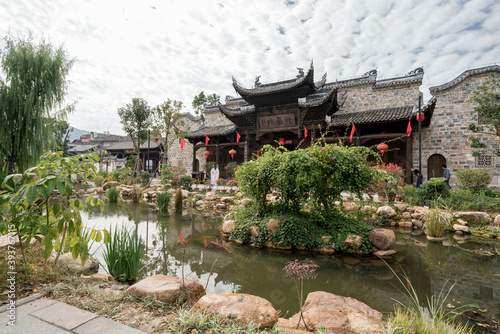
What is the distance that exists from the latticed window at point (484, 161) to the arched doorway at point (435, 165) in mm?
1332

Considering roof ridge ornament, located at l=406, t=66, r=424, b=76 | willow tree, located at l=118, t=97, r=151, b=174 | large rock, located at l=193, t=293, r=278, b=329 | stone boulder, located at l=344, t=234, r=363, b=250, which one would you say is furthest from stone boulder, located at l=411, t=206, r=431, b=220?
willow tree, located at l=118, t=97, r=151, b=174

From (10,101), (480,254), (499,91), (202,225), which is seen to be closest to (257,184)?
(202,225)

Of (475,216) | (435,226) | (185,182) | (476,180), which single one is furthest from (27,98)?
(476,180)

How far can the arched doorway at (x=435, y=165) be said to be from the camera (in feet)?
40.5

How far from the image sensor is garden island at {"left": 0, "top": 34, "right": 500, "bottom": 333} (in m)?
1.95

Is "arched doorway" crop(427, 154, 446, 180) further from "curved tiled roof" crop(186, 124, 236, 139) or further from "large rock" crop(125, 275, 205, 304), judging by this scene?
Answer: "large rock" crop(125, 275, 205, 304)

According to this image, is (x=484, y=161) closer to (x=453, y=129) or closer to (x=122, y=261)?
(x=453, y=129)

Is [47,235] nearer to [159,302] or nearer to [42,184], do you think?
[42,184]

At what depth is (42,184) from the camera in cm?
171

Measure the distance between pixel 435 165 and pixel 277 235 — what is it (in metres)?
12.1

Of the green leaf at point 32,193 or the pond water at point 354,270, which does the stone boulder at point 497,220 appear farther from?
the green leaf at point 32,193

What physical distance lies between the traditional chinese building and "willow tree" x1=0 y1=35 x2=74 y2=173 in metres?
8.61

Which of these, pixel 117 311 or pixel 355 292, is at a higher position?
pixel 117 311

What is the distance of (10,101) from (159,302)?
32.5ft
